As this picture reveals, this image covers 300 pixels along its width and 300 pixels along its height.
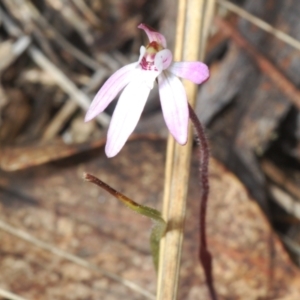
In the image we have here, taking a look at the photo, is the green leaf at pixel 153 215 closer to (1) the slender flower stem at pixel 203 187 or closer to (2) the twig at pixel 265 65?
(1) the slender flower stem at pixel 203 187

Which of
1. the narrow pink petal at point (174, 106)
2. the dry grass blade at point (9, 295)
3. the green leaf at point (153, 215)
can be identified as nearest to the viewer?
the narrow pink petal at point (174, 106)

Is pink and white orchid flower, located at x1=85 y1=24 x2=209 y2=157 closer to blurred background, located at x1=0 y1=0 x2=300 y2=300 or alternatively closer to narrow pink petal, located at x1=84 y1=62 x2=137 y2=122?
narrow pink petal, located at x1=84 y1=62 x2=137 y2=122

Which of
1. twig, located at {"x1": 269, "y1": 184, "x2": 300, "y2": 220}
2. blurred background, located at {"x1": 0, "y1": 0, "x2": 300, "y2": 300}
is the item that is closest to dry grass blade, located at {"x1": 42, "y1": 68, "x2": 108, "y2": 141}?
blurred background, located at {"x1": 0, "y1": 0, "x2": 300, "y2": 300}

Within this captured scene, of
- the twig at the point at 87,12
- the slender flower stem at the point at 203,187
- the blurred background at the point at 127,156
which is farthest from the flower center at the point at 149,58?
the twig at the point at 87,12

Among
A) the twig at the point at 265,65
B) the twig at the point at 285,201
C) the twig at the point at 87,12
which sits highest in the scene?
the twig at the point at 87,12

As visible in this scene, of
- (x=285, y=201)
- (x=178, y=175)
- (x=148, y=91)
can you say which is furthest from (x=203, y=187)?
(x=285, y=201)

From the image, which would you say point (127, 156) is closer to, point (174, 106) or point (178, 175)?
point (178, 175)
